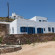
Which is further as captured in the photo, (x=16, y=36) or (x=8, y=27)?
(x=8, y=27)

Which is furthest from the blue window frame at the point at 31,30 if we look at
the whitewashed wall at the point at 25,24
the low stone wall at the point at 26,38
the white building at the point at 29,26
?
the low stone wall at the point at 26,38

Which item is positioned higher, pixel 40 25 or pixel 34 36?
pixel 40 25

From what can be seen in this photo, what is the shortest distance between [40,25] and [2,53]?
661 inches

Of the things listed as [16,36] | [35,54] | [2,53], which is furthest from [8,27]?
[35,54]

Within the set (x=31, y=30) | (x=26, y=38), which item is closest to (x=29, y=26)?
(x=31, y=30)

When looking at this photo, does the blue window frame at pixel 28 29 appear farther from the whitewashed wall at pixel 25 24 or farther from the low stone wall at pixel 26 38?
the low stone wall at pixel 26 38

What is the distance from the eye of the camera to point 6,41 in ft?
71.5

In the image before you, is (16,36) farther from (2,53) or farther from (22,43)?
(2,53)

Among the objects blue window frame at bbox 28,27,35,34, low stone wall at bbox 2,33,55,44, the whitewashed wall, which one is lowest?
low stone wall at bbox 2,33,55,44

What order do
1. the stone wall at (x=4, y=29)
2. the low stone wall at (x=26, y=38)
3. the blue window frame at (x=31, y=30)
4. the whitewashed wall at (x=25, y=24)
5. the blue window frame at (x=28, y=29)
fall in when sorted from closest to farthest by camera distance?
the low stone wall at (x=26, y=38)
the whitewashed wall at (x=25, y=24)
the blue window frame at (x=28, y=29)
the blue window frame at (x=31, y=30)
the stone wall at (x=4, y=29)

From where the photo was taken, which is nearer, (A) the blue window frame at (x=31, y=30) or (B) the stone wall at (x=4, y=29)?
(A) the blue window frame at (x=31, y=30)

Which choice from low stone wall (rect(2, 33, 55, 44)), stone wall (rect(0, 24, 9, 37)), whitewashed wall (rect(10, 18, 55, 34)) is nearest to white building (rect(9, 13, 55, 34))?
whitewashed wall (rect(10, 18, 55, 34))

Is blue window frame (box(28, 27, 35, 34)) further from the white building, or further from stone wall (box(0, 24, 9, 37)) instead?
stone wall (box(0, 24, 9, 37))

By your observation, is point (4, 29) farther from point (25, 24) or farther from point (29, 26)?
point (29, 26)
